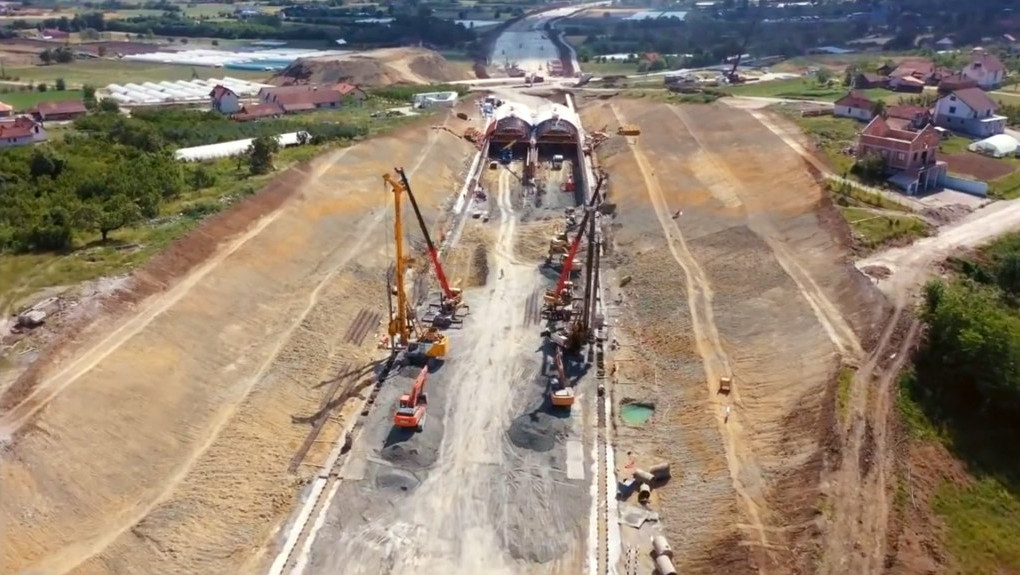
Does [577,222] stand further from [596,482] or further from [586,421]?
[596,482]

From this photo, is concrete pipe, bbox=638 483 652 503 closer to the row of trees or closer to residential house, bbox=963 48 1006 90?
the row of trees

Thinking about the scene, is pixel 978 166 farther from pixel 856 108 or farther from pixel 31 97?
pixel 31 97

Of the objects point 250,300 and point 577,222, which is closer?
point 250,300

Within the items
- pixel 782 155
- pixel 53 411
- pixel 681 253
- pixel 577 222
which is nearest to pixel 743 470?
pixel 681 253

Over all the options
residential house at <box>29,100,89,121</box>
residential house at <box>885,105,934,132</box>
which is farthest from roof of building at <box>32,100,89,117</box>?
residential house at <box>885,105,934,132</box>

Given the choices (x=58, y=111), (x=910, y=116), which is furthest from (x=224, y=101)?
(x=910, y=116)

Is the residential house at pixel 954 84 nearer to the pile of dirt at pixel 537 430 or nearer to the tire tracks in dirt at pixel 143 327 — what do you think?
the tire tracks in dirt at pixel 143 327
